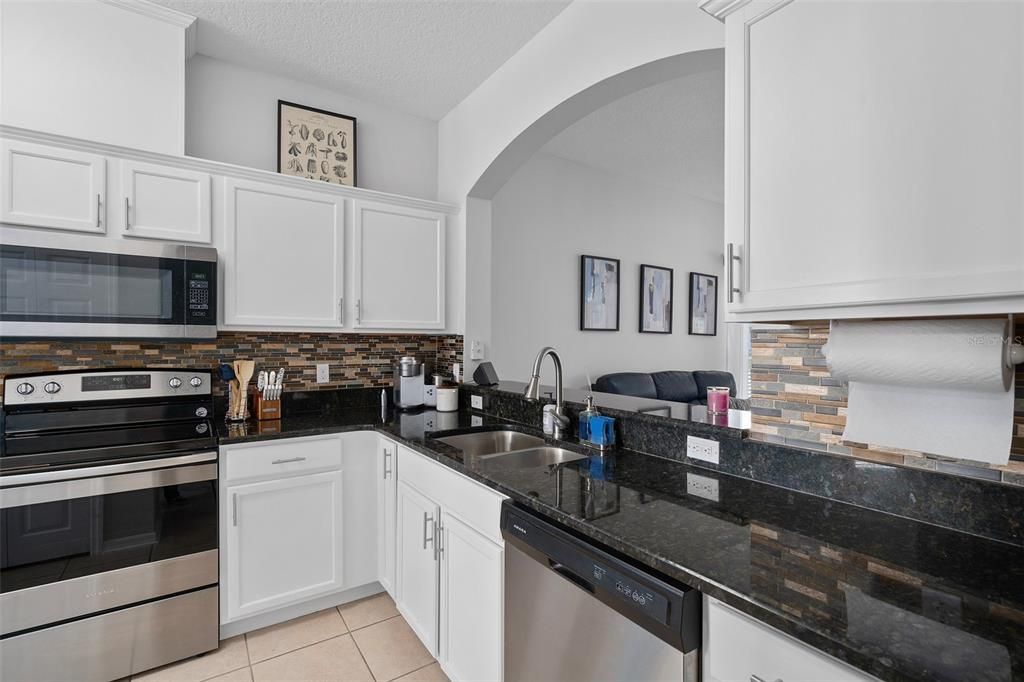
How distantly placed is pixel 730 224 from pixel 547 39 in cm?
168

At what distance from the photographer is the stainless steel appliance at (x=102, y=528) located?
5.56 ft

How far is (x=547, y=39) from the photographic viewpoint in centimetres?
233

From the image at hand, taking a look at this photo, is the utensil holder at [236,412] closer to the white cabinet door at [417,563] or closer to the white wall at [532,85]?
the white cabinet door at [417,563]

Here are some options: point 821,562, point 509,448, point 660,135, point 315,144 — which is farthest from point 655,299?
point 821,562

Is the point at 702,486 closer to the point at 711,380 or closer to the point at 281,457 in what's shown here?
the point at 281,457

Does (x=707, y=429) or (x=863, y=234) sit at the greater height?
(x=863, y=234)

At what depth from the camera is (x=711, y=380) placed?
515cm

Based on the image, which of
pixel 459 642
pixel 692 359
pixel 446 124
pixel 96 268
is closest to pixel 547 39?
pixel 446 124

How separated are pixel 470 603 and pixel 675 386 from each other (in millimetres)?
3552

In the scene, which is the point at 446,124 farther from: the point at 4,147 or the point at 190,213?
the point at 4,147

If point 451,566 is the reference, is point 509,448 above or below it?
above

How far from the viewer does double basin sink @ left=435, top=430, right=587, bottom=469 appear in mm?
1859

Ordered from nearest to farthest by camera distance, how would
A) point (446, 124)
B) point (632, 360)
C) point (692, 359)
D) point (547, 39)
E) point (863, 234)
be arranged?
point (863, 234), point (547, 39), point (446, 124), point (632, 360), point (692, 359)

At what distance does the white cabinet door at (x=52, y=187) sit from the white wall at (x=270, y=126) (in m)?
0.59
